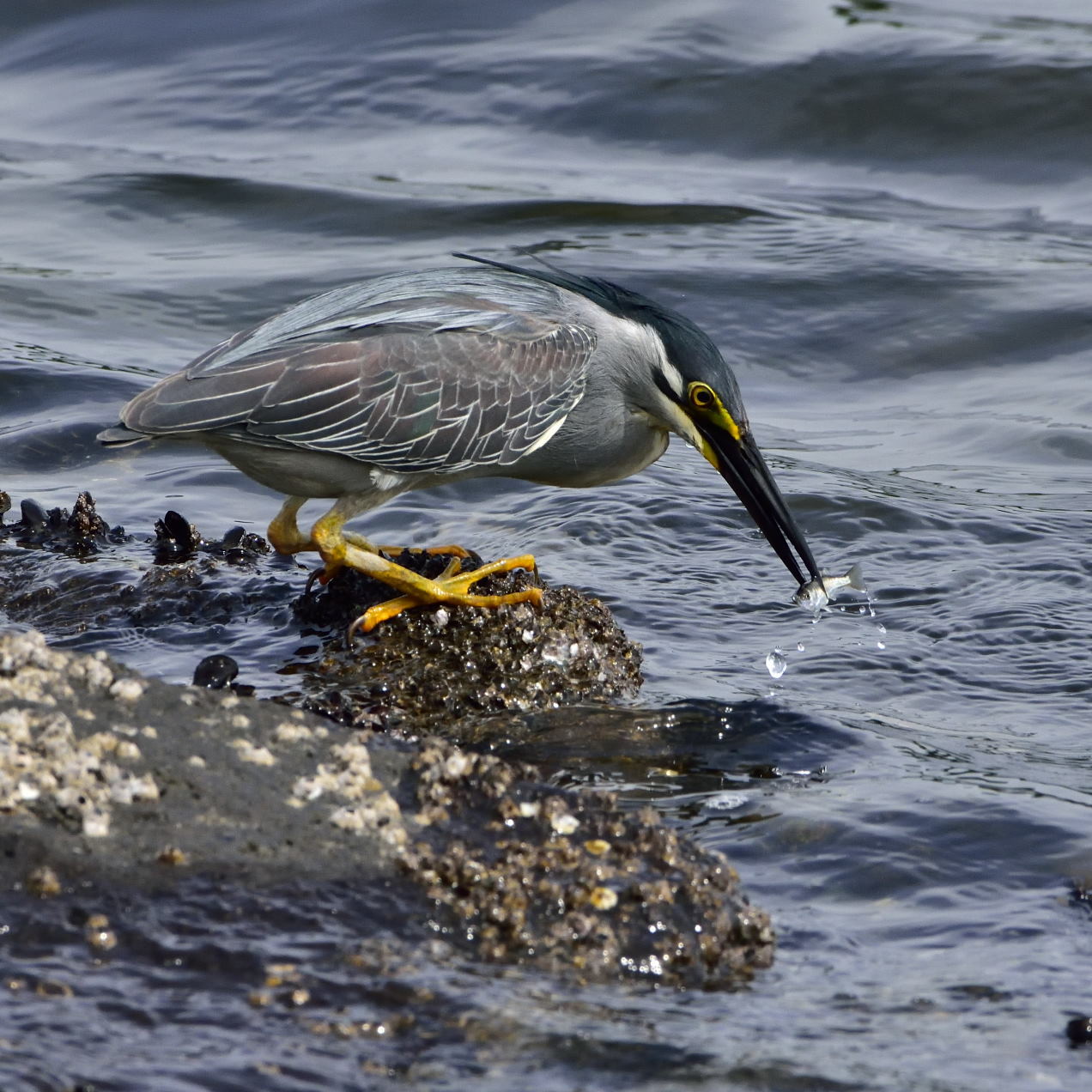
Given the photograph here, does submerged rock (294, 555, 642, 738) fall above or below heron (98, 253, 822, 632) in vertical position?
below

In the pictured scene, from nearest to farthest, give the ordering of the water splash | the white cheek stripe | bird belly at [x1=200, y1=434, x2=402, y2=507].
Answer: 1. bird belly at [x1=200, y1=434, x2=402, y2=507]
2. the water splash
3. the white cheek stripe

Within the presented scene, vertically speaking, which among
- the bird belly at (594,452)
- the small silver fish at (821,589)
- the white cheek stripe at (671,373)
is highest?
the white cheek stripe at (671,373)

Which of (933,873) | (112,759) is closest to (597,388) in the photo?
(933,873)

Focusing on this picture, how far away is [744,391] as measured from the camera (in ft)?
30.0

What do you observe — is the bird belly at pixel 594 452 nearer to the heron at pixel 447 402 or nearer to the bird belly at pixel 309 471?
the heron at pixel 447 402

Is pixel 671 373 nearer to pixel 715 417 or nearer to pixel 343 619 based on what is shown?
pixel 715 417

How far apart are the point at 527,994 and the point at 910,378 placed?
22.3 ft

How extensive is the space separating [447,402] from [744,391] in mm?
4033

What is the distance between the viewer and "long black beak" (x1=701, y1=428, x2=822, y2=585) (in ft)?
18.7

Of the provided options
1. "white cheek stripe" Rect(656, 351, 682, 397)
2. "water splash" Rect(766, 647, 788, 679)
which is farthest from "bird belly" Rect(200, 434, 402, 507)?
"water splash" Rect(766, 647, 788, 679)

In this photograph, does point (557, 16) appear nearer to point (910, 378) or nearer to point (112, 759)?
point (910, 378)

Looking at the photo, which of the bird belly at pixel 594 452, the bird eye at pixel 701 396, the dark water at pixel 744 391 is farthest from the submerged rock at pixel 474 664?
the bird eye at pixel 701 396

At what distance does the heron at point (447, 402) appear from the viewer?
507cm

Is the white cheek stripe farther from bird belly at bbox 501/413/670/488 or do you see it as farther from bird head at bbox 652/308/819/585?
bird belly at bbox 501/413/670/488
